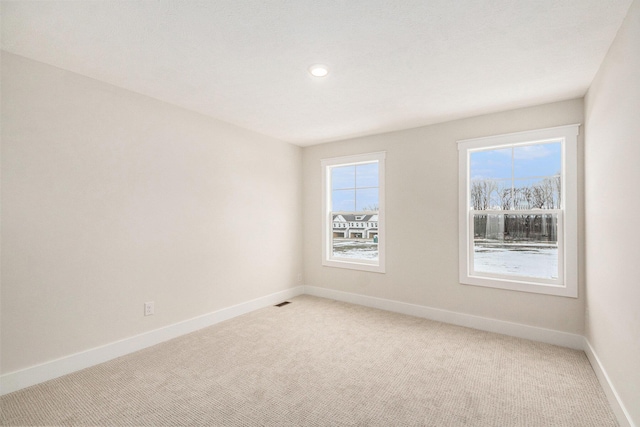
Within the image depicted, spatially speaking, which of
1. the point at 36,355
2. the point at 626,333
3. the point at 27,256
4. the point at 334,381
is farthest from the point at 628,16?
the point at 36,355

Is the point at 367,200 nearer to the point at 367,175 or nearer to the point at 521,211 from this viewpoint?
the point at 367,175

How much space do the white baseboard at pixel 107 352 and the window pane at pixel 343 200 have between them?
194 centimetres

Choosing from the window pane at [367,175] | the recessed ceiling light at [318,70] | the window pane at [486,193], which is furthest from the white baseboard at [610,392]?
the recessed ceiling light at [318,70]

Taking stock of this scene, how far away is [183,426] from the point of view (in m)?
1.86

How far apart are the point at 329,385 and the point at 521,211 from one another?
2740 millimetres

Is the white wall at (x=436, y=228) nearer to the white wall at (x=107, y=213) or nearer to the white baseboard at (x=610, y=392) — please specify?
the white baseboard at (x=610, y=392)

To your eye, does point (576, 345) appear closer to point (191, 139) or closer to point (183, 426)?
point (183, 426)

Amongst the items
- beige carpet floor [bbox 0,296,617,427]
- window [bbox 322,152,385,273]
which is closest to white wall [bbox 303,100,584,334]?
window [bbox 322,152,385,273]

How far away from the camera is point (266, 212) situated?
4.38m

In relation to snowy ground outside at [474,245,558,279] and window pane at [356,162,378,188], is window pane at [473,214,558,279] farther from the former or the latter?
window pane at [356,162,378,188]

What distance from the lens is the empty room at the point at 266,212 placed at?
6.23ft

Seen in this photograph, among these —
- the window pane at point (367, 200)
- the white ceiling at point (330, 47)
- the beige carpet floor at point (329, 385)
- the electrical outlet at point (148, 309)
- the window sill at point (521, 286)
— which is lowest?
the beige carpet floor at point (329, 385)

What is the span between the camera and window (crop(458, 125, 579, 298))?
3.03 metres

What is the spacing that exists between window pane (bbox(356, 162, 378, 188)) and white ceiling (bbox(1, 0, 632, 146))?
133 cm
